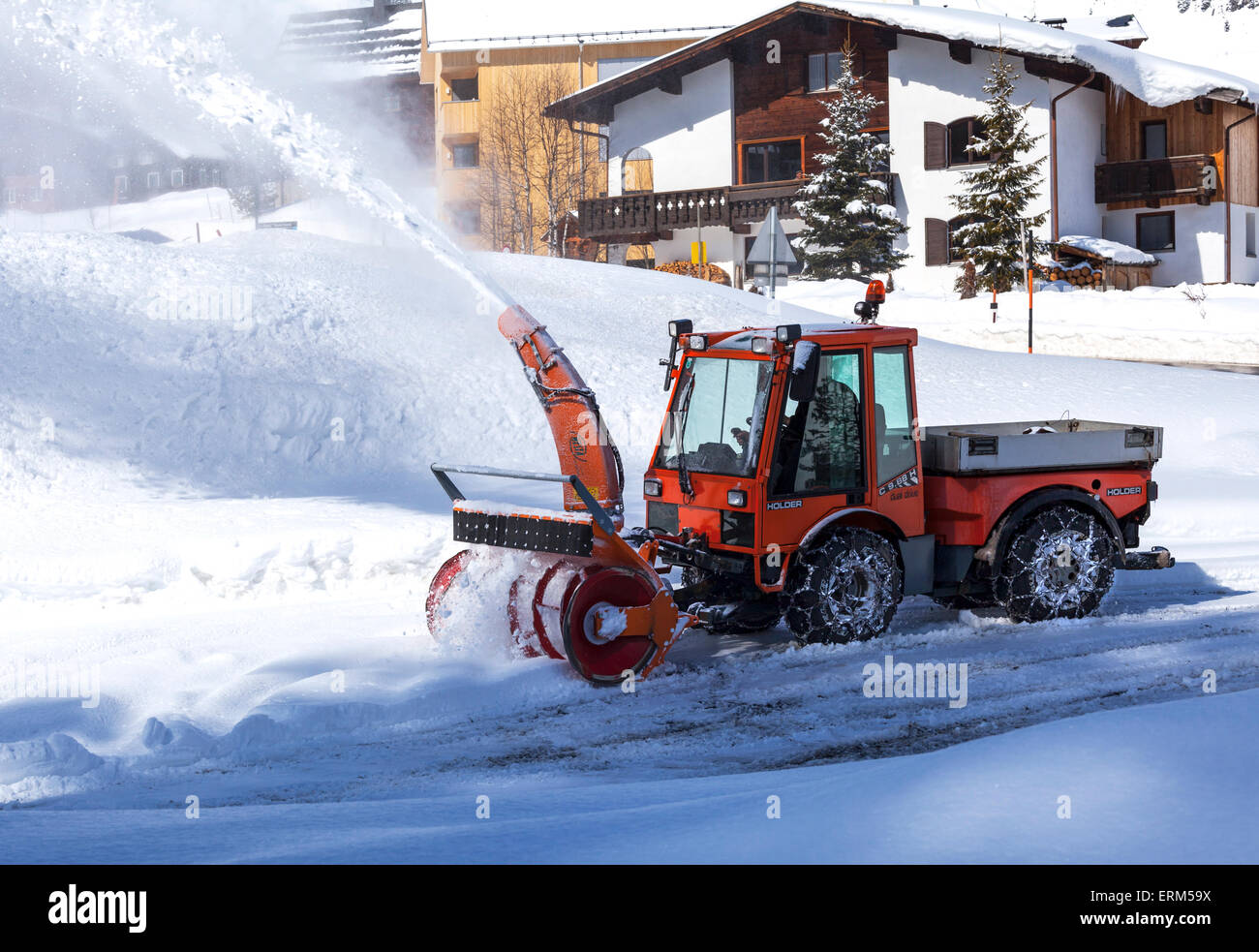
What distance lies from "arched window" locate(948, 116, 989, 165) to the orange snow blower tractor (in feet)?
99.5

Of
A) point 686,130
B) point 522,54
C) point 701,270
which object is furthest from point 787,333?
point 522,54

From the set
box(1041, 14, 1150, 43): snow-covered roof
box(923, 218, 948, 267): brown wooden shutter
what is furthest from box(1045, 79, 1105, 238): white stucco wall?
box(1041, 14, 1150, 43): snow-covered roof

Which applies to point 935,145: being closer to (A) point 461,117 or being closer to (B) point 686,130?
(B) point 686,130

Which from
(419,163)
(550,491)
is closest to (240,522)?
(550,491)

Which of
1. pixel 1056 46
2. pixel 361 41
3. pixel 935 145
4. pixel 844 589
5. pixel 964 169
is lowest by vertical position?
pixel 844 589

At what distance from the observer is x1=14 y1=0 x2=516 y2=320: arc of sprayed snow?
9.88 metres

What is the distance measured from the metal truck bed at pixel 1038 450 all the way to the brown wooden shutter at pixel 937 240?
1153 inches

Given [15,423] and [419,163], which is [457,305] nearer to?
[15,423]

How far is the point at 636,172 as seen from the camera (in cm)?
4225

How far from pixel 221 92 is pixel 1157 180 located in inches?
1253

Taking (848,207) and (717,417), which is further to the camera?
(848,207)

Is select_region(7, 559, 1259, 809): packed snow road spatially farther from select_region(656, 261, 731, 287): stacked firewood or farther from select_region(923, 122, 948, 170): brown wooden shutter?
select_region(923, 122, 948, 170): brown wooden shutter

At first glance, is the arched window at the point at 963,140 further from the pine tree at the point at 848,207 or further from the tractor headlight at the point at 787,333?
the tractor headlight at the point at 787,333
